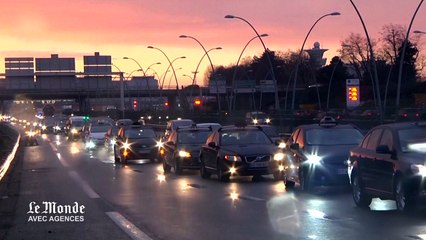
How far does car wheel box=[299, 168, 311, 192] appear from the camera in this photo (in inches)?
651

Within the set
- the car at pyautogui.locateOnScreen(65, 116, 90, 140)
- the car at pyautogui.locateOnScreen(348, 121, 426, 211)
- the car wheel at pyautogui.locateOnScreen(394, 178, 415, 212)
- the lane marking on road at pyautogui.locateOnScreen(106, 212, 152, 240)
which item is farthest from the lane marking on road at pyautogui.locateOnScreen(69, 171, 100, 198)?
the car at pyautogui.locateOnScreen(65, 116, 90, 140)

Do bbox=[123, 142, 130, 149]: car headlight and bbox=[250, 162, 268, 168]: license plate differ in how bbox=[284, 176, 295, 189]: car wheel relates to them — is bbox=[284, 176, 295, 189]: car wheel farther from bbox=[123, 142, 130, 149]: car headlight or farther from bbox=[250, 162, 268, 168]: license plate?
bbox=[123, 142, 130, 149]: car headlight

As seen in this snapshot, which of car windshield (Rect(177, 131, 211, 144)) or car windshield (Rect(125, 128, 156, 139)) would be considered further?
car windshield (Rect(125, 128, 156, 139))

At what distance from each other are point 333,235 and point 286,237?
2.27ft

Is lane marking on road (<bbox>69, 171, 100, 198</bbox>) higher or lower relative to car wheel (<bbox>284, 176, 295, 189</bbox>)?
lower

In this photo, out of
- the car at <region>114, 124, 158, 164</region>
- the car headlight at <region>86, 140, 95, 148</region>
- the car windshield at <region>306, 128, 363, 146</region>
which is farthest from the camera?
the car headlight at <region>86, 140, 95, 148</region>

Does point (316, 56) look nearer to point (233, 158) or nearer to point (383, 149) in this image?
point (233, 158)

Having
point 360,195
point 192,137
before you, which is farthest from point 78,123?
point 360,195

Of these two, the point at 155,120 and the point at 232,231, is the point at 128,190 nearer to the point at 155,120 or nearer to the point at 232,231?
the point at 232,231

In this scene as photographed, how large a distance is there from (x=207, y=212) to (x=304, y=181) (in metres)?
3.86

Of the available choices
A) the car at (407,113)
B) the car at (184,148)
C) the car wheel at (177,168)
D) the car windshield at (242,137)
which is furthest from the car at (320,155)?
the car at (407,113)

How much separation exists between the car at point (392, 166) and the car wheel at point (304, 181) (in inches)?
87.5

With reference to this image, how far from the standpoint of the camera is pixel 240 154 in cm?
2005

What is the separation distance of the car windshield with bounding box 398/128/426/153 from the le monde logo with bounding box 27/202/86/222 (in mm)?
5892
